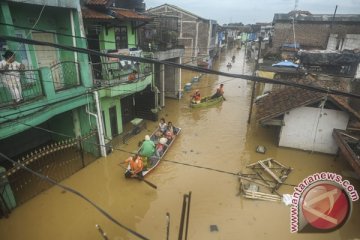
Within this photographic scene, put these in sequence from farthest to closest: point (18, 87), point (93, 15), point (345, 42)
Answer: point (345, 42) → point (93, 15) → point (18, 87)

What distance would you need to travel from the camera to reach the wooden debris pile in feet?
34.1

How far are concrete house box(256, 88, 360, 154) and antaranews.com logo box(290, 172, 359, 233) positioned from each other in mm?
9609

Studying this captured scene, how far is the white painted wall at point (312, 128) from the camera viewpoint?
43.1 ft

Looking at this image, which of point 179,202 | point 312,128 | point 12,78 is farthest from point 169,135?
point 12,78

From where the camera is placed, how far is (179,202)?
33.3 ft

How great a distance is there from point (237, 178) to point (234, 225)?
2.95 metres

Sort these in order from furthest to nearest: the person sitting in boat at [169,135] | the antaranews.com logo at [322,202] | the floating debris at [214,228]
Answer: the person sitting in boat at [169,135] → the floating debris at [214,228] → the antaranews.com logo at [322,202]

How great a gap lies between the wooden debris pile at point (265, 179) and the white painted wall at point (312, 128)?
8.07 ft

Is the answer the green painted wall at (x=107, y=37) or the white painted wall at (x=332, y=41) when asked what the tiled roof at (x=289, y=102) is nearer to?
the green painted wall at (x=107, y=37)

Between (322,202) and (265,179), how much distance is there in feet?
24.8

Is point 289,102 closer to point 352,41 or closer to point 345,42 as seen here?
point 352,41

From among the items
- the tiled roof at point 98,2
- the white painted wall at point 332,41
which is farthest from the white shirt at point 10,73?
the white painted wall at point 332,41

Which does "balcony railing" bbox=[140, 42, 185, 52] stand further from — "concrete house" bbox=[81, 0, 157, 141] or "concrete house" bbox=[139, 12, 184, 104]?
"concrete house" bbox=[81, 0, 157, 141]

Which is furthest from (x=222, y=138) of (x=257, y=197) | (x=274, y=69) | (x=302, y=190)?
(x=302, y=190)
